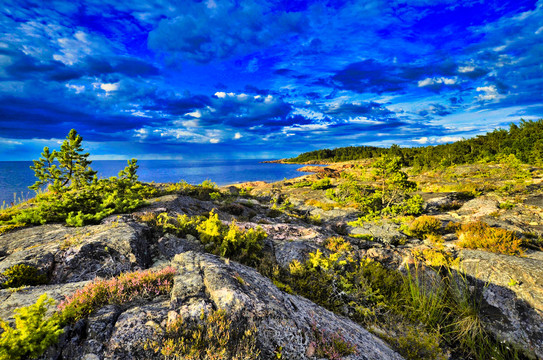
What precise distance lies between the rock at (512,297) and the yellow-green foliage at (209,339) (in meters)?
7.49

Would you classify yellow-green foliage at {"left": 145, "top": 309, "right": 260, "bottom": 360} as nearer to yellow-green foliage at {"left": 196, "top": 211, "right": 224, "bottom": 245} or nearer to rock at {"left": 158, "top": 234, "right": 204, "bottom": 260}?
rock at {"left": 158, "top": 234, "right": 204, "bottom": 260}

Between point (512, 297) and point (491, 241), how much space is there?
11.0 feet

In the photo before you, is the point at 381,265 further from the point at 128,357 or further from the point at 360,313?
the point at 128,357

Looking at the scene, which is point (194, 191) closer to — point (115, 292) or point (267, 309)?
point (115, 292)

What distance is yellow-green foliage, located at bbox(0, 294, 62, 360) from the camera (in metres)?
2.67

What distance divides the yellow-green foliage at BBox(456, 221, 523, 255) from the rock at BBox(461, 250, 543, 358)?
1.07 meters

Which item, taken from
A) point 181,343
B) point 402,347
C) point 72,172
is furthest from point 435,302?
point 72,172

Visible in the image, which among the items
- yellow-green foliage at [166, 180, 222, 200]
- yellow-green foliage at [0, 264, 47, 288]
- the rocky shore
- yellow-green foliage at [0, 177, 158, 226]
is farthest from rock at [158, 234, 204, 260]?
yellow-green foliage at [166, 180, 222, 200]

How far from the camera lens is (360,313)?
6625 mm

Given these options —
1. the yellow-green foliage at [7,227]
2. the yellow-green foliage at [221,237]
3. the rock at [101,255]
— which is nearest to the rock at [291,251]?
the yellow-green foliage at [221,237]

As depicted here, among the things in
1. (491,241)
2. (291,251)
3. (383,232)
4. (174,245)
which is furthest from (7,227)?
(491,241)

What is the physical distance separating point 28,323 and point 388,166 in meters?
20.3

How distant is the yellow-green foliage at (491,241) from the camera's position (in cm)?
916

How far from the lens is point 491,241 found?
31.4ft
